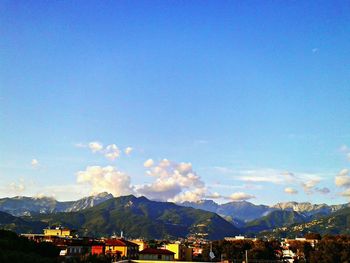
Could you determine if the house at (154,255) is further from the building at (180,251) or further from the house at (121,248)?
the building at (180,251)

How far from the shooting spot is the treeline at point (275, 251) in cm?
11691

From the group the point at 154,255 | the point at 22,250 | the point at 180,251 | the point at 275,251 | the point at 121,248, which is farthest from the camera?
the point at 275,251

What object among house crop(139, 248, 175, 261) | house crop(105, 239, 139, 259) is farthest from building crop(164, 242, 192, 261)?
house crop(139, 248, 175, 261)

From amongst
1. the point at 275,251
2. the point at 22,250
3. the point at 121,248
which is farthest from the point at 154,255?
the point at 22,250

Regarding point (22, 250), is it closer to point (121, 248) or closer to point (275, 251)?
point (121, 248)

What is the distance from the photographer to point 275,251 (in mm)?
138375

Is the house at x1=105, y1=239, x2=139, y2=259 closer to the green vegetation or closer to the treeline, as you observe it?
the treeline

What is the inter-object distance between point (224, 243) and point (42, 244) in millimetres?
90039

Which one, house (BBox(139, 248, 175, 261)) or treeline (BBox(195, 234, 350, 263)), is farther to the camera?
treeline (BBox(195, 234, 350, 263))

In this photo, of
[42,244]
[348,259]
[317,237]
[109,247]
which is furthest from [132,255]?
[317,237]

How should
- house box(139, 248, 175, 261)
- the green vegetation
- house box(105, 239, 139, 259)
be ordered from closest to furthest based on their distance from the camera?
1. the green vegetation
2. house box(139, 248, 175, 261)
3. house box(105, 239, 139, 259)

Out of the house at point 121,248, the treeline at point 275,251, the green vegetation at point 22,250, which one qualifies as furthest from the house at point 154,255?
the green vegetation at point 22,250

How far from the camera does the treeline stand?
384ft

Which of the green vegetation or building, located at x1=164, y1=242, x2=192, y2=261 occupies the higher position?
the green vegetation
